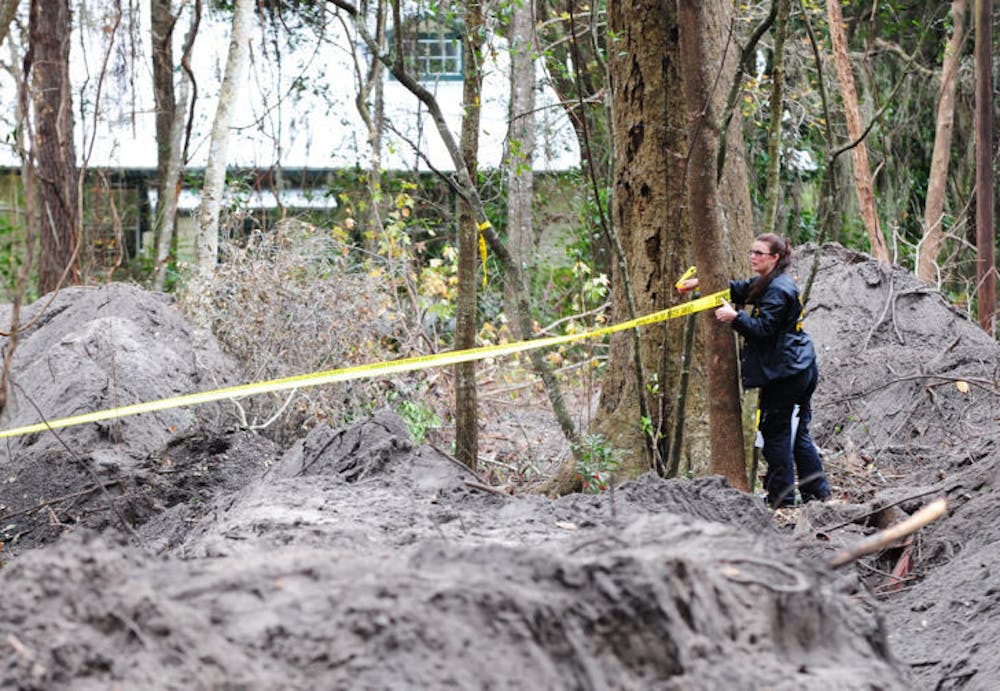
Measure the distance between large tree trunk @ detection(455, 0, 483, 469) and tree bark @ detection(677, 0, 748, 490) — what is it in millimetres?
1597

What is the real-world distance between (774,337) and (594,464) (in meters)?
1.44

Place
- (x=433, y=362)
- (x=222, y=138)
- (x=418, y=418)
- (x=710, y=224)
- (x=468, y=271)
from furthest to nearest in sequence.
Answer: (x=222, y=138) < (x=418, y=418) < (x=468, y=271) < (x=433, y=362) < (x=710, y=224)

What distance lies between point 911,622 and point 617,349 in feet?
9.81

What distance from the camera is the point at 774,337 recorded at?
6895mm

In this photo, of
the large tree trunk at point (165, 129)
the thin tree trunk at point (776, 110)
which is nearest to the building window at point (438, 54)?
the large tree trunk at point (165, 129)

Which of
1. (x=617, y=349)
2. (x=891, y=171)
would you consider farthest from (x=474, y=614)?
(x=891, y=171)

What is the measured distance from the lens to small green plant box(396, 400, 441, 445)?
913cm

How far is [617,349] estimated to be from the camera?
7.44 metres

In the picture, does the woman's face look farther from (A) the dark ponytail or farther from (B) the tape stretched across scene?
(B) the tape stretched across scene

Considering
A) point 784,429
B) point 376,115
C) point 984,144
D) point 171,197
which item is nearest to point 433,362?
point 784,429

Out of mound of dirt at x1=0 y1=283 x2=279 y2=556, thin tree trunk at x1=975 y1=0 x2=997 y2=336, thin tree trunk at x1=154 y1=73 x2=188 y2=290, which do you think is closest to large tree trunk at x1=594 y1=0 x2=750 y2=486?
mound of dirt at x1=0 y1=283 x2=279 y2=556

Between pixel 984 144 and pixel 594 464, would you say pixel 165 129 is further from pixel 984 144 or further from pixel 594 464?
pixel 594 464

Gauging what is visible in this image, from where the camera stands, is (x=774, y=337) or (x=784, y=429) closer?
(x=774, y=337)

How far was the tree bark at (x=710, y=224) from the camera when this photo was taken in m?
6.04
